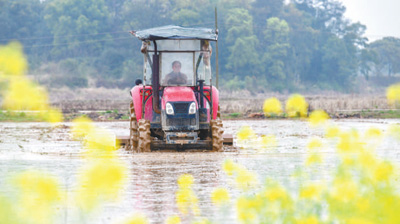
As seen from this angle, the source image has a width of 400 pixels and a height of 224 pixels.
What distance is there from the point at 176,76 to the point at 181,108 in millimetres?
914

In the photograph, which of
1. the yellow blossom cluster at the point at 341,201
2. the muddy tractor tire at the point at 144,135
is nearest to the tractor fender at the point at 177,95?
the muddy tractor tire at the point at 144,135

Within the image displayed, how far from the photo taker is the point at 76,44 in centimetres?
8500

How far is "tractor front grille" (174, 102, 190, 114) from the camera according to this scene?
14891mm

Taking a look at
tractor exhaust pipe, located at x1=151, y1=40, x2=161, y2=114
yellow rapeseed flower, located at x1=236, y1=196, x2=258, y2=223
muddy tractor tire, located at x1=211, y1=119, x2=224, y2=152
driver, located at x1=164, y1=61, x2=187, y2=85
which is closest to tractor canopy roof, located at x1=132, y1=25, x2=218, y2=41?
tractor exhaust pipe, located at x1=151, y1=40, x2=161, y2=114

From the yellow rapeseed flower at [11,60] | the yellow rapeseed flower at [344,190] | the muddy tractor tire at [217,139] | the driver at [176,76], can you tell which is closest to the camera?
the yellow rapeseed flower at [11,60]

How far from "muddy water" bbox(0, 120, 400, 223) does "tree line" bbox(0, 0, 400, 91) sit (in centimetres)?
6145

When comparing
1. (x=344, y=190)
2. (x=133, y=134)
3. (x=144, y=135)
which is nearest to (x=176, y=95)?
(x=144, y=135)

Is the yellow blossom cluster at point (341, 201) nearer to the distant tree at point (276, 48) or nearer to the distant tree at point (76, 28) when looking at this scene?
the distant tree at point (76, 28)

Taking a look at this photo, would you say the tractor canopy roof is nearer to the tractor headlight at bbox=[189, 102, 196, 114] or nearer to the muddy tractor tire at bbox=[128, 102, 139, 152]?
the tractor headlight at bbox=[189, 102, 196, 114]

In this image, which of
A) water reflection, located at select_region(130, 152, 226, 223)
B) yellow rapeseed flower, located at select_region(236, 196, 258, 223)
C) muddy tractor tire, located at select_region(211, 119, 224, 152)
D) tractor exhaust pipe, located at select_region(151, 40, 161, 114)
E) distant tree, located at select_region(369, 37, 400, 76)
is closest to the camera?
yellow rapeseed flower, located at select_region(236, 196, 258, 223)

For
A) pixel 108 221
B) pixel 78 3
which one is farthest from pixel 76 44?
pixel 108 221

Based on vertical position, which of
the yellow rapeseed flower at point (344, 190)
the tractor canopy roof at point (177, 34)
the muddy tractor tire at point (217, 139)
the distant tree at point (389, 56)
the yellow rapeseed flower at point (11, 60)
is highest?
the distant tree at point (389, 56)

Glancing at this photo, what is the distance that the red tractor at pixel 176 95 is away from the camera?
14.9 metres

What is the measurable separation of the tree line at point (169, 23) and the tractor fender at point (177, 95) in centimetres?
6229
